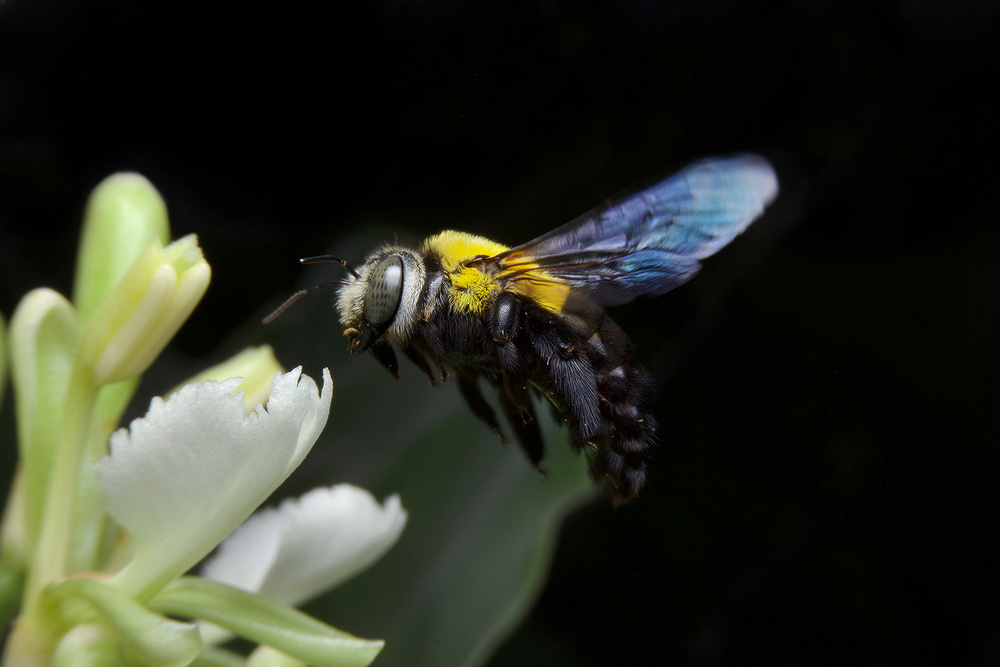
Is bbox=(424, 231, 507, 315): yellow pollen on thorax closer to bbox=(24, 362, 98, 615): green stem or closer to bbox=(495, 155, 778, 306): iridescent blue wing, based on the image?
bbox=(495, 155, 778, 306): iridescent blue wing

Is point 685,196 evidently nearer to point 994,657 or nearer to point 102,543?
point 102,543

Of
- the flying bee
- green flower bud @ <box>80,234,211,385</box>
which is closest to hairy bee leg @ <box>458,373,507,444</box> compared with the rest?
the flying bee

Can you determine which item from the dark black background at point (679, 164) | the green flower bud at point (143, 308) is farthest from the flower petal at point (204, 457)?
the dark black background at point (679, 164)

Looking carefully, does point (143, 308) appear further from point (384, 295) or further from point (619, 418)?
point (619, 418)

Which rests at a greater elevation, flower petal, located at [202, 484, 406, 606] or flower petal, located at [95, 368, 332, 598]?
flower petal, located at [95, 368, 332, 598]

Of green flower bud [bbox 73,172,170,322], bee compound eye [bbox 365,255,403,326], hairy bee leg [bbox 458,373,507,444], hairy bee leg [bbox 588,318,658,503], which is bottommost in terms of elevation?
hairy bee leg [bbox 588,318,658,503]

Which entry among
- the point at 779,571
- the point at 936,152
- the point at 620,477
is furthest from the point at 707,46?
the point at 779,571

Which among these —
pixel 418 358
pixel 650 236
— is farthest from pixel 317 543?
pixel 650 236

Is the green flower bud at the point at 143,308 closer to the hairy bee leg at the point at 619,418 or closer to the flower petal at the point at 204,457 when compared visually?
the flower petal at the point at 204,457
